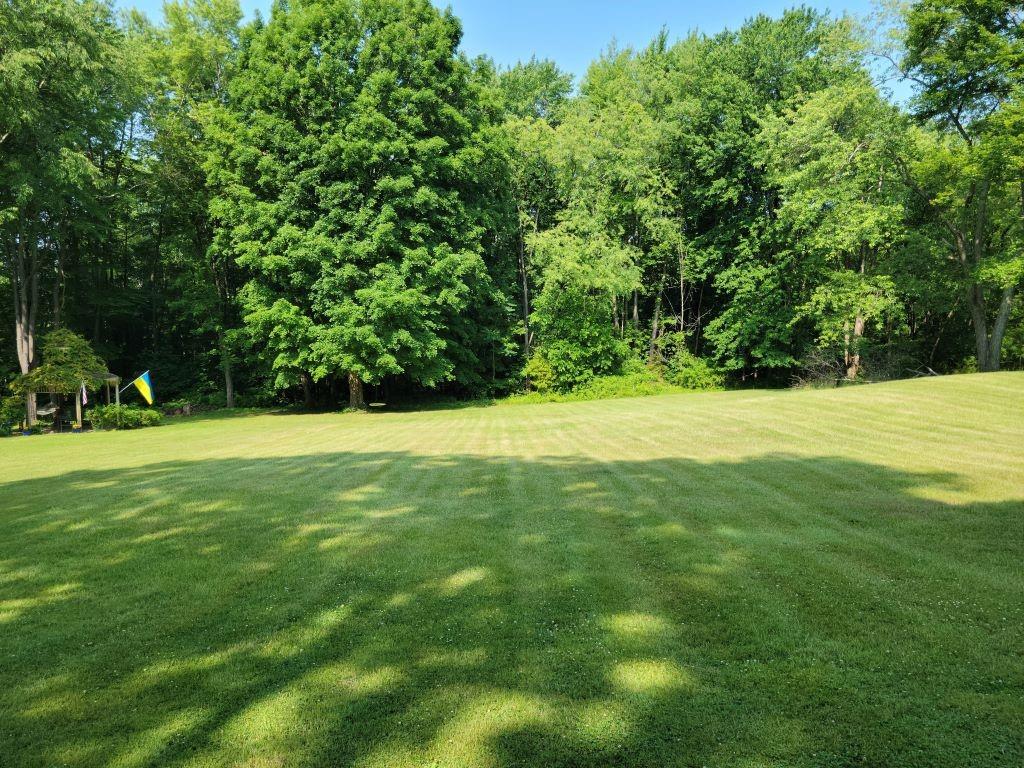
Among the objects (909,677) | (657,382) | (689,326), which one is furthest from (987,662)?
(689,326)

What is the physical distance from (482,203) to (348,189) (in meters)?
7.13

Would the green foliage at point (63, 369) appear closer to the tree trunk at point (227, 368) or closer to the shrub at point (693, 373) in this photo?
the tree trunk at point (227, 368)

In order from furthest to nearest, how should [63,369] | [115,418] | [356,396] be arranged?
1. [356,396]
2. [63,369]
3. [115,418]

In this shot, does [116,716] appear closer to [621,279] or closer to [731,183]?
[621,279]

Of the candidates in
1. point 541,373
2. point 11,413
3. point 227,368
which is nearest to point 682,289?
point 541,373

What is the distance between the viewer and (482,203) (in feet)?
88.4

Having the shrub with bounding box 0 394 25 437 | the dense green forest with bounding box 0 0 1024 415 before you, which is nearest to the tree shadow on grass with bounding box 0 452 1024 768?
the dense green forest with bounding box 0 0 1024 415

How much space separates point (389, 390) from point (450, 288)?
8867 millimetres

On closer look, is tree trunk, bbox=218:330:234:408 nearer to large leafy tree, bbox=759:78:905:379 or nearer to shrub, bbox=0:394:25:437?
shrub, bbox=0:394:25:437

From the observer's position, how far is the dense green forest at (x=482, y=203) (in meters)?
20.8

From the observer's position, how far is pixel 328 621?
3516 mm

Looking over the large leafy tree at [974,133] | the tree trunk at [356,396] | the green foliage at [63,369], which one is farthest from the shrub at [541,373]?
the green foliage at [63,369]

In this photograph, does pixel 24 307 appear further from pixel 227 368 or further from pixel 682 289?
pixel 682 289

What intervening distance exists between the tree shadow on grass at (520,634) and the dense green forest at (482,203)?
17013 millimetres
